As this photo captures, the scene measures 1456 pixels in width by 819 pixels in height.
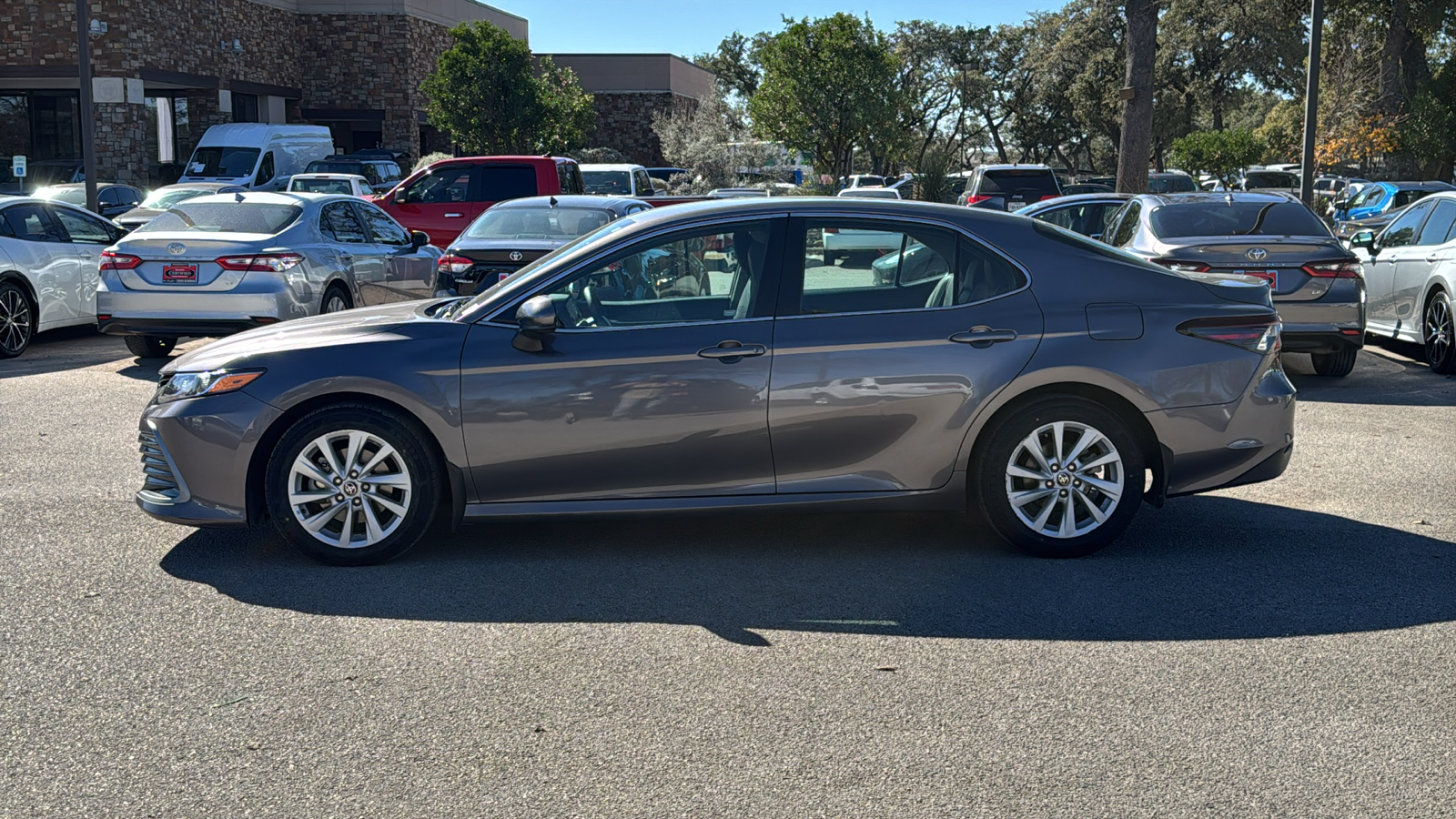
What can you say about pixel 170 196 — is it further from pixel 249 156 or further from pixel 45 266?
pixel 45 266

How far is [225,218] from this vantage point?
12.5 m

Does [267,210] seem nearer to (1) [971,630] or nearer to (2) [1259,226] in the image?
(2) [1259,226]

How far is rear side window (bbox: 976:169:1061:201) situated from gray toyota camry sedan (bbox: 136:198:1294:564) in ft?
68.1

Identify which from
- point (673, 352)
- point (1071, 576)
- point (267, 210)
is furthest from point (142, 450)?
point (267, 210)

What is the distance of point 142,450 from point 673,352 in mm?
2418

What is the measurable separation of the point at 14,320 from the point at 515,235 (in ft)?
15.5

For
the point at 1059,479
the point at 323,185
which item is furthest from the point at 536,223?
the point at 323,185

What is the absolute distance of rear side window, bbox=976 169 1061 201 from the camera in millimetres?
26453

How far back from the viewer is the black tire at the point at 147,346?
42.5ft

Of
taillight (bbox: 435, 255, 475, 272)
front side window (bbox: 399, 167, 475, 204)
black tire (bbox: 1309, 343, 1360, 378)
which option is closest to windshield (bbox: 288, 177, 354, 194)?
front side window (bbox: 399, 167, 475, 204)

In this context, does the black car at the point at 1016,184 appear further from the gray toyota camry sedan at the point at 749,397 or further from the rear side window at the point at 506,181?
the gray toyota camry sedan at the point at 749,397

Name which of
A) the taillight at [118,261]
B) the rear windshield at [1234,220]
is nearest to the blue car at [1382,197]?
the rear windshield at [1234,220]

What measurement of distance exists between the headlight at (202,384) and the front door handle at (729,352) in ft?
6.23

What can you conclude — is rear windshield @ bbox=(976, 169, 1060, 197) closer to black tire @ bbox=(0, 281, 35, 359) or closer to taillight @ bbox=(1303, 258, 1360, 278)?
taillight @ bbox=(1303, 258, 1360, 278)
